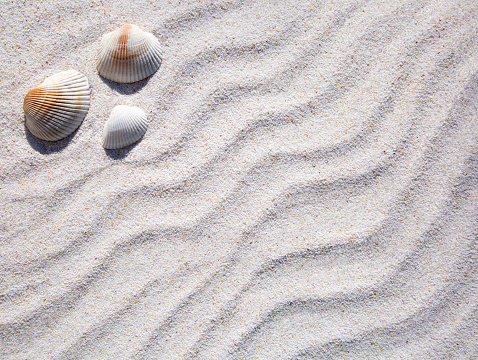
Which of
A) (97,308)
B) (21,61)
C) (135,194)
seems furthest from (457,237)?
(21,61)

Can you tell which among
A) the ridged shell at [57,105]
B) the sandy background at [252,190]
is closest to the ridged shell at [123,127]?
the sandy background at [252,190]

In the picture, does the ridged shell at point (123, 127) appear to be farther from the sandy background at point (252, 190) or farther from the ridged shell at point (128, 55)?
the ridged shell at point (128, 55)

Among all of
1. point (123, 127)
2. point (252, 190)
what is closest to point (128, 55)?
point (123, 127)

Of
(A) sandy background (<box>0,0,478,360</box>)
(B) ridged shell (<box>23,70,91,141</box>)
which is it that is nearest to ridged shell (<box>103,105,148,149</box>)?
(A) sandy background (<box>0,0,478,360</box>)

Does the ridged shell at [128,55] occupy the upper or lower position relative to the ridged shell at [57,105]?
upper

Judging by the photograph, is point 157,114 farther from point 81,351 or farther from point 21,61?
point 81,351

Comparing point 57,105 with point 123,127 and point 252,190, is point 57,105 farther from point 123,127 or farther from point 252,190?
point 252,190

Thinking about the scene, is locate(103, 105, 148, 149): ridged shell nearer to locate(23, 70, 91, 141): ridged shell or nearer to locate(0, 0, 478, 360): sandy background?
locate(0, 0, 478, 360): sandy background
